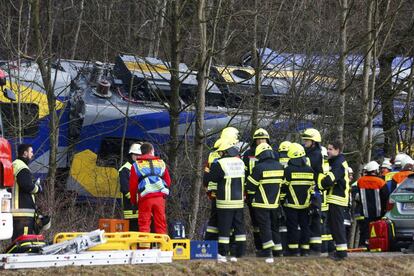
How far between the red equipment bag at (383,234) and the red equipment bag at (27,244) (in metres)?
6.14

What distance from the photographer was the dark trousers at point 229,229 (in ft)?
39.7

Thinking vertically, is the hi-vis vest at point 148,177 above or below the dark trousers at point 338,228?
above

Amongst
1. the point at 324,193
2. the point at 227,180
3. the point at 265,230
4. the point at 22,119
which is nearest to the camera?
the point at 227,180

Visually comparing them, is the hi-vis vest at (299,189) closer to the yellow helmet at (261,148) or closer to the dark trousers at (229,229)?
the yellow helmet at (261,148)

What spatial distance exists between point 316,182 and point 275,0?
774cm

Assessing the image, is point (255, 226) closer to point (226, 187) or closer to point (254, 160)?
point (254, 160)

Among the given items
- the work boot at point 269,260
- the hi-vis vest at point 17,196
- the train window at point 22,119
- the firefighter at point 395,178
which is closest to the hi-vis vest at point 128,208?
the hi-vis vest at point 17,196

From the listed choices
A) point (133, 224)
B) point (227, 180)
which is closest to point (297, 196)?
point (227, 180)

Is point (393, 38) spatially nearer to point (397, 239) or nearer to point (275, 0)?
point (275, 0)

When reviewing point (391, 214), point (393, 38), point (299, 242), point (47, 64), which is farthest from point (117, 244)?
point (393, 38)

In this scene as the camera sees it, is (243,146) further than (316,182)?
Yes

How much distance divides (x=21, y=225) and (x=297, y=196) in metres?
4.24

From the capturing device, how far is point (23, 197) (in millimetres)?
11930

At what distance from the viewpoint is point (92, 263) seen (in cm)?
1055
